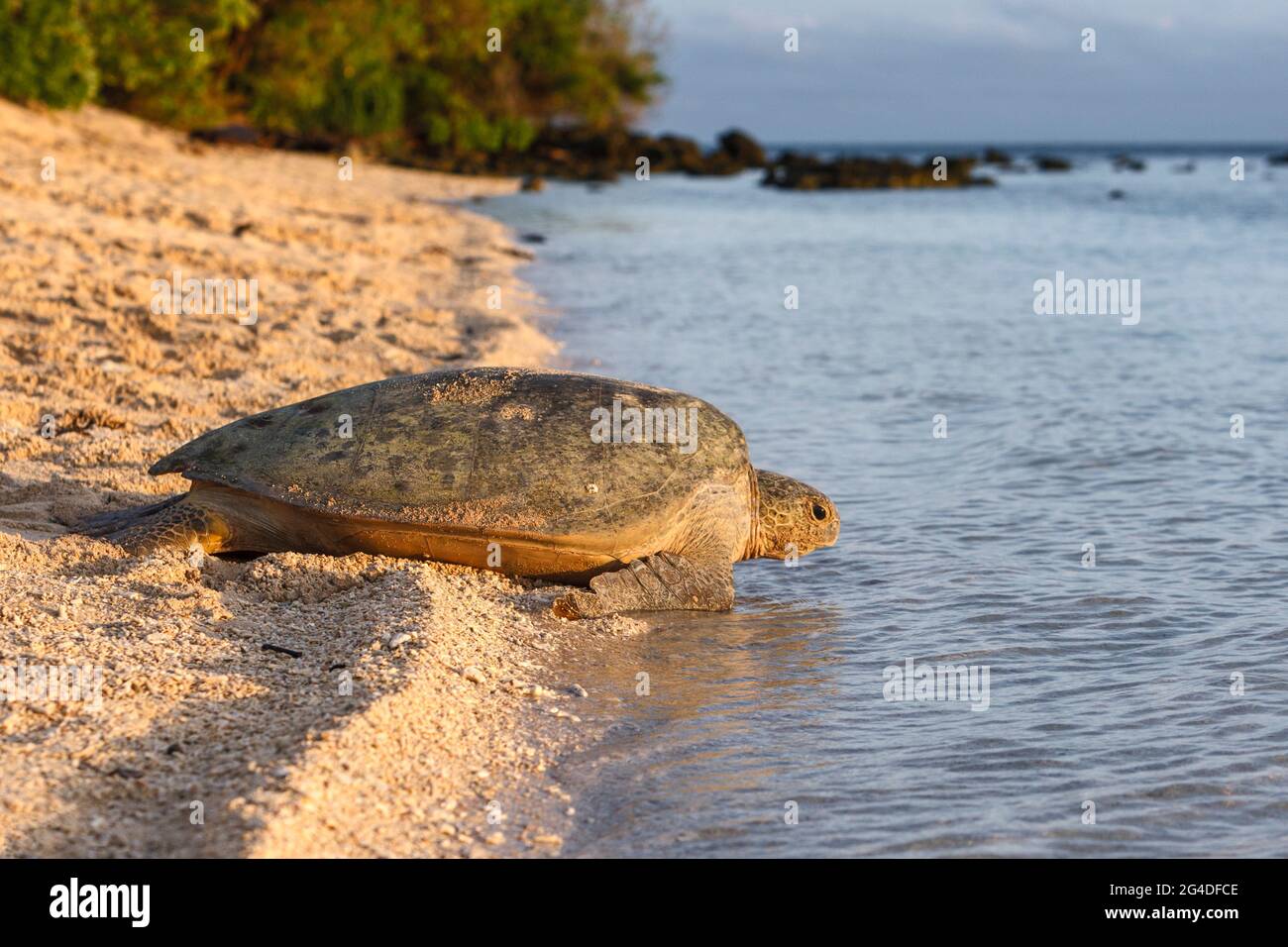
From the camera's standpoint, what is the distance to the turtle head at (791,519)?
5.93m

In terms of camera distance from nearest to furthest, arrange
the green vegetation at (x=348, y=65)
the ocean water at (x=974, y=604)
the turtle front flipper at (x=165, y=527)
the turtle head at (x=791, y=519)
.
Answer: the ocean water at (x=974, y=604) → the turtle front flipper at (x=165, y=527) → the turtle head at (x=791, y=519) → the green vegetation at (x=348, y=65)

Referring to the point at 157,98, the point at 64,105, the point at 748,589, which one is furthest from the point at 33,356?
the point at 157,98

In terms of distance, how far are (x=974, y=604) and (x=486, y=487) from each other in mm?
2099

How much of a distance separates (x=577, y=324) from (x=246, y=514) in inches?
302

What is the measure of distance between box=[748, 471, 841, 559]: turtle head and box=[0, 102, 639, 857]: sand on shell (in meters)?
1.10

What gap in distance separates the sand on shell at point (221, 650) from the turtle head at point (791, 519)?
1.10 metres

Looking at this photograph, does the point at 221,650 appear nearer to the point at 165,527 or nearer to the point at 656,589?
the point at 165,527

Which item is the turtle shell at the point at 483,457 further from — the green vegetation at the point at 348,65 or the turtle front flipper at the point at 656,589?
the green vegetation at the point at 348,65

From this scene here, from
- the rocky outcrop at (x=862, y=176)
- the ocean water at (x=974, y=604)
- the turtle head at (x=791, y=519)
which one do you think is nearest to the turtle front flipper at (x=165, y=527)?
the ocean water at (x=974, y=604)

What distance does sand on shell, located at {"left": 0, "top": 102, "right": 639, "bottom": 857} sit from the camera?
3156 mm

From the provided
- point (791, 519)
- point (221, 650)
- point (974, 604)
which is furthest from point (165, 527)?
point (974, 604)

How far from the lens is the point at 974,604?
213 inches

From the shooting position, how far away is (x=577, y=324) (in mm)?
12617

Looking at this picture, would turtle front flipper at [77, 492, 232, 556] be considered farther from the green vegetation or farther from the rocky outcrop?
the rocky outcrop
